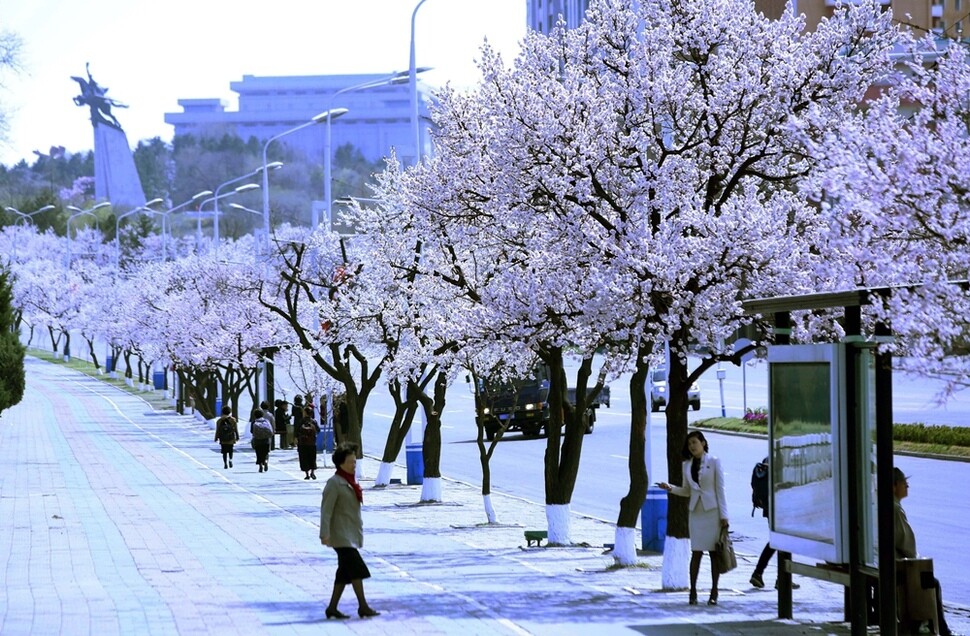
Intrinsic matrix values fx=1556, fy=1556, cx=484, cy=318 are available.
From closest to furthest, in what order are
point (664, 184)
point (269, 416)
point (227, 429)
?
point (664, 184)
point (227, 429)
point (269, 416)

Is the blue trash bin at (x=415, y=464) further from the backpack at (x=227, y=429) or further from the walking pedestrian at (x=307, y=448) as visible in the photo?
the backpack at (x=227, y=429)

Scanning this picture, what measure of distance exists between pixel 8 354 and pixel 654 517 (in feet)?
116

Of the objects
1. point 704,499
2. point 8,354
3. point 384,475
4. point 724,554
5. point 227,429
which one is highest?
point 8,354

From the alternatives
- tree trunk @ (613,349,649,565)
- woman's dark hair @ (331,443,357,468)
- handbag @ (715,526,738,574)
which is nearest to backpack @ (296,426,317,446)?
tree trunk @ (613,349,649,565)

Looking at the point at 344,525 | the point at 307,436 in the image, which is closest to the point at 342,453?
the point at 344,525

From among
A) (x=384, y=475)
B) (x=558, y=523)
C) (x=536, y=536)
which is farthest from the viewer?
(x=384, y=475)

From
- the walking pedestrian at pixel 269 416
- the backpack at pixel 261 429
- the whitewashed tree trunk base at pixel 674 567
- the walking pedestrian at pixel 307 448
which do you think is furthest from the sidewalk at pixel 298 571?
the walking pedestrian at pixel 269 416

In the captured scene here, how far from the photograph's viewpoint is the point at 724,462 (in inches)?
1487

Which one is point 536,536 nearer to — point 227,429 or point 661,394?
point 227,429

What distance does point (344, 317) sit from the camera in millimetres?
35969

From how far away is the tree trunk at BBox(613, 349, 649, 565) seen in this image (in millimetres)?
20344

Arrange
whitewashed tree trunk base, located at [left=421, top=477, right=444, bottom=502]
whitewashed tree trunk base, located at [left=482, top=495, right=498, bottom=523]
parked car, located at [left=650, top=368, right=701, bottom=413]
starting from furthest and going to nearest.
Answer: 1. parked car, located at [left=650, top=368, right=701, bottom=413]
2. whitewashed tree trunk base, located at [left=421, top=477, right=444, bottom=502]
3. whitewashed tree trunk base, located at [left=482, top=495, right=498, bottom=523]

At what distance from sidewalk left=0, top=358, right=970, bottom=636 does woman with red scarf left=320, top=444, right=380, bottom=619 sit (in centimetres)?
32

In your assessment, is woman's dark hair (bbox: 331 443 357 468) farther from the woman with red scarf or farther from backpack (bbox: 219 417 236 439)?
backpack (bbox: 219 417 236 439)
